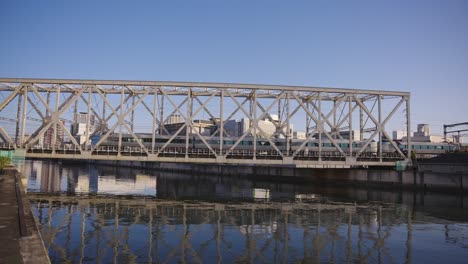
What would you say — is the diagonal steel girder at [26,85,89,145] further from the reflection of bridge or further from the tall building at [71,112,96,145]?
the reflection of bridge

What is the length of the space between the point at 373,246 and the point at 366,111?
1749 inches

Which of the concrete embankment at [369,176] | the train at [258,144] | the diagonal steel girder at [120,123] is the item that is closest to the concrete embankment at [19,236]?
the diagonal steel girder at [120,123]

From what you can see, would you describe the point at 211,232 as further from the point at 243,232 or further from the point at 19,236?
the point at 19,236

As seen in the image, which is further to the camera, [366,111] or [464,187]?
[366,111]

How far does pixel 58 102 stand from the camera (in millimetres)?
53656

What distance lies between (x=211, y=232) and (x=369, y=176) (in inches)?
1915

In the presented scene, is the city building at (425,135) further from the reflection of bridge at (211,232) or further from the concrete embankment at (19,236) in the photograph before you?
the concrete embankment at (19,236)

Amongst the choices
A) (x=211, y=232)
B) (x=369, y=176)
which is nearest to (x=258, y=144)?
(x=369, y=176)

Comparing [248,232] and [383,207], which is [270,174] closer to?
[383,207]

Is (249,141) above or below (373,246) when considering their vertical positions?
above

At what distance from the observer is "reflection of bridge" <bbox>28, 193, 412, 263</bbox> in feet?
57.4

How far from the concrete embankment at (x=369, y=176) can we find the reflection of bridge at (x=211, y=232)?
912 inches

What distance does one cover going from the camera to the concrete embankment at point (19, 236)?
35.5ft

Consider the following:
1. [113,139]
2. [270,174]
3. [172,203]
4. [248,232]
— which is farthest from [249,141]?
[248,232]
